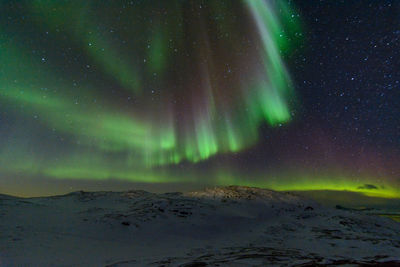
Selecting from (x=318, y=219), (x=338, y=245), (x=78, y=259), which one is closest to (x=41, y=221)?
(x=78, y=259)

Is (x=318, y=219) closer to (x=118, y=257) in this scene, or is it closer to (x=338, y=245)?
(x=338, y=245)

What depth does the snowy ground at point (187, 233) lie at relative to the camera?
15336 millimetres

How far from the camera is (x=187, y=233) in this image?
86.1ft

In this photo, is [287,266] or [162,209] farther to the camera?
[162,209]

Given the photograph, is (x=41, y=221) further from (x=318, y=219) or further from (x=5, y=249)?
(x=318, y=219)

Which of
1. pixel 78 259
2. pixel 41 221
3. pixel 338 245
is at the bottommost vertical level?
pixel 338 245

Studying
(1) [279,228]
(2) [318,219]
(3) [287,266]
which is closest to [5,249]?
(3) [287,266]

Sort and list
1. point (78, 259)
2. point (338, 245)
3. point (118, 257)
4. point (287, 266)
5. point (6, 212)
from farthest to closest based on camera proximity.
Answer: point (6, 212), point (338, 245), point (118, 257), point (78, 259), point (287, 266)

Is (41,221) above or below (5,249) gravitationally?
above

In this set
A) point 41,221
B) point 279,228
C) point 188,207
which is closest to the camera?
point 41,221

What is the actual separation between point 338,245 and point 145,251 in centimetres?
1508

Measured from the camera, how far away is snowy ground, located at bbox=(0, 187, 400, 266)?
50.3 feet

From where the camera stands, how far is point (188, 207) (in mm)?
35156

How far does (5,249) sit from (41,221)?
9.46 meters
